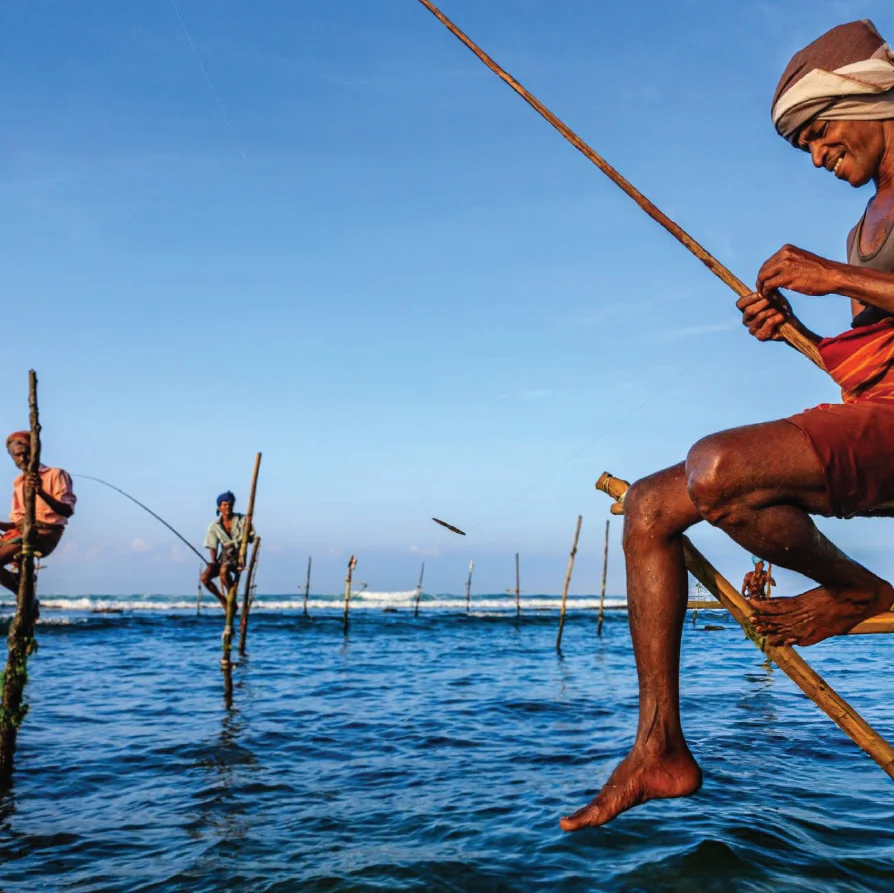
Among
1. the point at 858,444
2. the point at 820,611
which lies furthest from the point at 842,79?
the point at 820,611

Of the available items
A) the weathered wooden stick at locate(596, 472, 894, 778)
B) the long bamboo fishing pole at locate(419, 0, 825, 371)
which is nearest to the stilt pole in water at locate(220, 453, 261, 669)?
the long bamboo fishing pole at locate(419, 0, 825, 371)

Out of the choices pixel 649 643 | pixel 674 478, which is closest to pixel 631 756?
pixel 649 643

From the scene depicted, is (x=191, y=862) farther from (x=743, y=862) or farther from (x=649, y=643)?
(x=649, y=643)

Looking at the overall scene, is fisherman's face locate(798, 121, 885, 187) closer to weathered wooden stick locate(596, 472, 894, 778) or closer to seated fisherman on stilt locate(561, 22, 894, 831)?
seated fisherman on stilt locate(561, 22, 894, 831)

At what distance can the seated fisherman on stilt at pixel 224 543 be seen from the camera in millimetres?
16609

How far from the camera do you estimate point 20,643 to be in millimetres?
8547

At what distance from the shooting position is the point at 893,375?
252 cm

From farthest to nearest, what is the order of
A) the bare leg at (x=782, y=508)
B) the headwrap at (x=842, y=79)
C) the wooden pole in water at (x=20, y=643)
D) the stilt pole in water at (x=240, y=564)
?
the stilt pole in water at (x=240, y=564)
the wooden pole in water at (x=20, y=643)
the headwrap at (x=842, y=79)
the bare leg at (x=782, y=508)

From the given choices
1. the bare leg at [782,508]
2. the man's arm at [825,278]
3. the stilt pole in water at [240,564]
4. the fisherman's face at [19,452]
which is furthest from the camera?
the stilt pole in water at [240,564]

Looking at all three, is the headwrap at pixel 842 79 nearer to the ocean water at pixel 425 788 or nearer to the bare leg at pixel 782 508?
the bare leg at pixel 782 508

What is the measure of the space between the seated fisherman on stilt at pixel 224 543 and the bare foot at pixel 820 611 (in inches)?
574

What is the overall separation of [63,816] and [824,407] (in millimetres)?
7834

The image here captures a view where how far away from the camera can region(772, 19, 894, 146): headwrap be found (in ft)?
8.13

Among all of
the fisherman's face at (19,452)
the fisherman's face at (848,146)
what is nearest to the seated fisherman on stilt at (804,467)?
the fisherman's face at (848,146)
